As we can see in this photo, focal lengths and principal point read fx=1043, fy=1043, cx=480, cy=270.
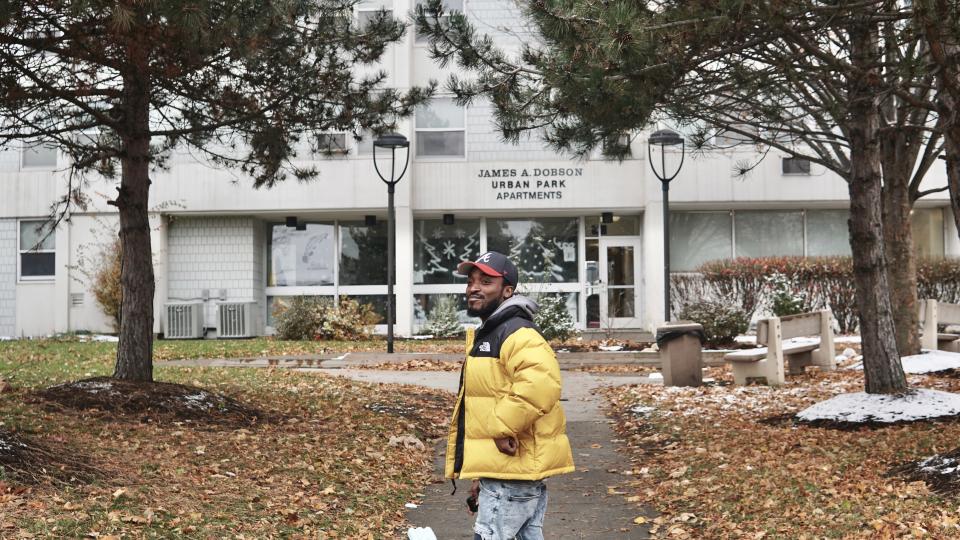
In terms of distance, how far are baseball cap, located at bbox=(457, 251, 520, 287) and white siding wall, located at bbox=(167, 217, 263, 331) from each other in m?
22.5

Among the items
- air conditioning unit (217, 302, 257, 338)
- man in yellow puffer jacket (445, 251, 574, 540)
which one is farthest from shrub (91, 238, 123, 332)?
man in yellow puffer jacket (445, 251, 574, 540)

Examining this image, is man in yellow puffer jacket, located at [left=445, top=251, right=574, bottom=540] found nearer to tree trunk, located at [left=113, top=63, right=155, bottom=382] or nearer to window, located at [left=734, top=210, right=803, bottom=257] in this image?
tree trunk, located at [left=113, top=63, right=155, bottom=382]

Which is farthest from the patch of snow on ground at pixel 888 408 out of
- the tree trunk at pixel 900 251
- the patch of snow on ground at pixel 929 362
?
the tree trunk at pixel 900 251

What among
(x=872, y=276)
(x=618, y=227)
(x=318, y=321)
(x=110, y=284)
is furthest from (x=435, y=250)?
(x=872, y=276)

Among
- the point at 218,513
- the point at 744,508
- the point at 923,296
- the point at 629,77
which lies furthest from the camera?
the point at 923,296

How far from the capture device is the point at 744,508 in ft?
22.3

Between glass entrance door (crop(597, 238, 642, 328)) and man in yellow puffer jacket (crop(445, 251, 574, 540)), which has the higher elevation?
glass entrance door (crop(597, 238, 642, 328))

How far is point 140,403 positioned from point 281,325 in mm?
14821

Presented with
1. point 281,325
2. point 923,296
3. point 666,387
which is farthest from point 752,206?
point 666,387

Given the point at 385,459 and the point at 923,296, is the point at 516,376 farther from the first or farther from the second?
the point at 923,296

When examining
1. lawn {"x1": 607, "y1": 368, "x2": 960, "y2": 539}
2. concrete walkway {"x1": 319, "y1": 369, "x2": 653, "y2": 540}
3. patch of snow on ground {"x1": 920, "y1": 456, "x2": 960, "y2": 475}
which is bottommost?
concrete walkway {"x1": 319, "y1": 369, "x2": 653, "y2": 540}

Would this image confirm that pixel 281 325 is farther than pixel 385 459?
Yes

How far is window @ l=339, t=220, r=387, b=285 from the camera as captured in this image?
27094 mm

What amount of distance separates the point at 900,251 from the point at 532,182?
499 inches
